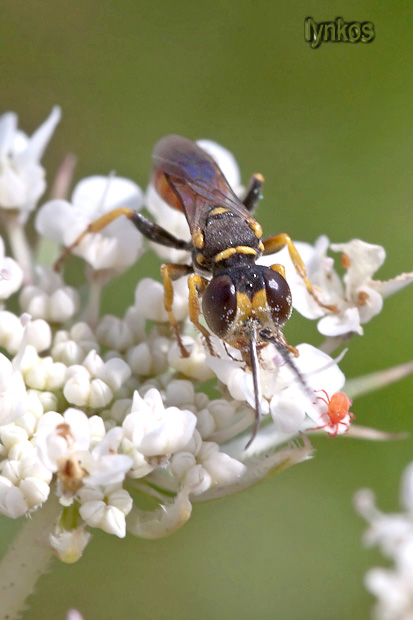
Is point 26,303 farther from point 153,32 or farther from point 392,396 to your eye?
point 153,32

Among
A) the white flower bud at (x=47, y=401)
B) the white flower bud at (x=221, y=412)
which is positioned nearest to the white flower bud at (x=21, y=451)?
the white flower bud at (x=47, y=401)

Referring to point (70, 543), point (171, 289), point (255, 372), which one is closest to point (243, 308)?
point (255, 372)

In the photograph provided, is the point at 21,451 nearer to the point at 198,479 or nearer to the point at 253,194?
the point at 198,479

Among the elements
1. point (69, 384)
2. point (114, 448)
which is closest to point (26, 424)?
point (69, 384)

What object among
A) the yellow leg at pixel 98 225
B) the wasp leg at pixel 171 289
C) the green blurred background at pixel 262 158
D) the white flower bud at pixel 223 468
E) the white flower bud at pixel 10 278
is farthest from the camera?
the green blurred background at pixel 262 158

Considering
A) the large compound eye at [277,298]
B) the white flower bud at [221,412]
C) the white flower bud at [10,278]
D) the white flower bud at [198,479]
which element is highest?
the white flower bud at [10,278]

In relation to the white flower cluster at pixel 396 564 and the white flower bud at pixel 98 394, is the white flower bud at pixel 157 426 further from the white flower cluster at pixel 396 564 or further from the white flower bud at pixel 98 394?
the white flower cluster at pixel 396 564

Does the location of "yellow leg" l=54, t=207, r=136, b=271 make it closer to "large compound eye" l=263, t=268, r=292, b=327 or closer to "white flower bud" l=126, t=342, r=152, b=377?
"white flower bud" l=126, t=342, r=152, b=377
